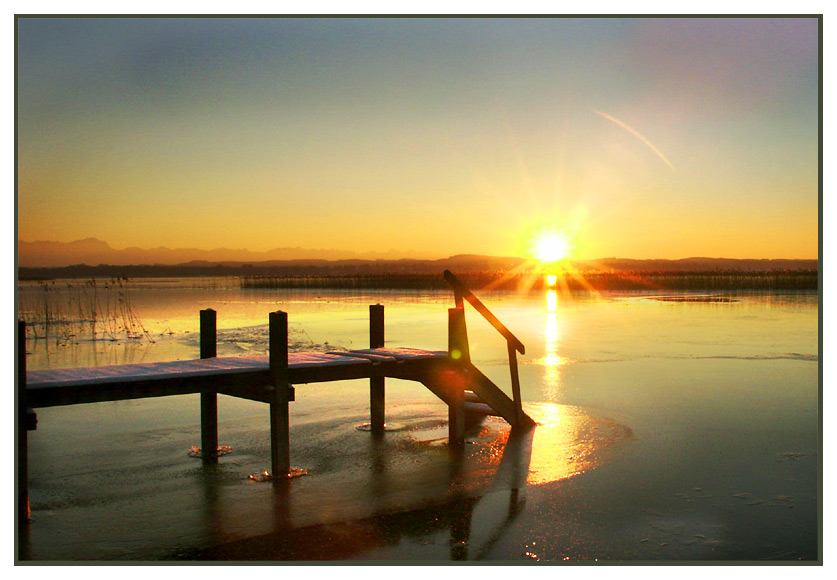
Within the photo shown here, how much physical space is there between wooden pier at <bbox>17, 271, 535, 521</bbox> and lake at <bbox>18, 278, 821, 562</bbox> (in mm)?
398

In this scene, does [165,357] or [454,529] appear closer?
[454,529]

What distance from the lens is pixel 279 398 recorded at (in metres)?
8.84

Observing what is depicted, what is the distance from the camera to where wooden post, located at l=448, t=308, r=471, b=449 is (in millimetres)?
10656

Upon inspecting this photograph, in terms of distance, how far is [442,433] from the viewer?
Result: 11.3 m

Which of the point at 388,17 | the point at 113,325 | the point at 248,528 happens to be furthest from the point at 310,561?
the point at 113,325

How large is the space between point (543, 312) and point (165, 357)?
21936 millimetres

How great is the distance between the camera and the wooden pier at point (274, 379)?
24.7ft

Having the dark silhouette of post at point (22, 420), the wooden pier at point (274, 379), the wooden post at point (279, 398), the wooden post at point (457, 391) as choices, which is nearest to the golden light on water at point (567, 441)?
the wooden pier at point (274, 379)

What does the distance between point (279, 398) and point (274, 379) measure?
0.72ft

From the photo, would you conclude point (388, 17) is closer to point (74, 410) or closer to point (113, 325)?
point (74, 410)

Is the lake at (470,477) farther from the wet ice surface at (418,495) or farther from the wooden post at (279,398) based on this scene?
the wooden post at (279,398)
